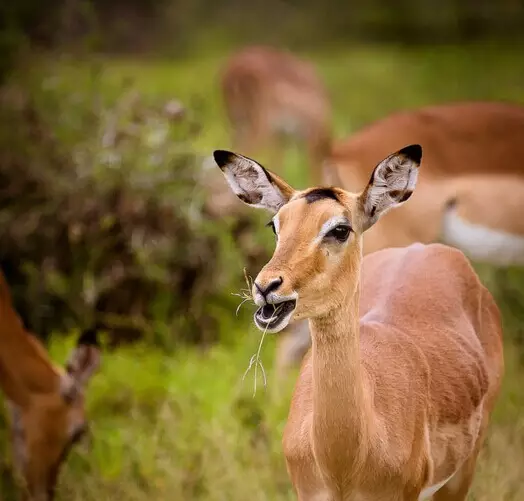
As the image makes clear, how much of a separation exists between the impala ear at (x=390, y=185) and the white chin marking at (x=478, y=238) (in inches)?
90.6

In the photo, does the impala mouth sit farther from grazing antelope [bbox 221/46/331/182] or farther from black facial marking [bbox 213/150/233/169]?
grazing antelope [bbox 221/46/331/182]

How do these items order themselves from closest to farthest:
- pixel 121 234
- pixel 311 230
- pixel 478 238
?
pixel 311 230 < pixel 478 238 < pixel 121 234

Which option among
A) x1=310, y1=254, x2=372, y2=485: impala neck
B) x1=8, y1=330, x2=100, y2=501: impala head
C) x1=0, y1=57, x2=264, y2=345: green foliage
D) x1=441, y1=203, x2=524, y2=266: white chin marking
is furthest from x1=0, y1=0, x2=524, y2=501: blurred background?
x1=310, y1=254, x2=372, y2=485: impala neck

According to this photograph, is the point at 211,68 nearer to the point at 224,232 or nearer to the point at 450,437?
the point at 224,232

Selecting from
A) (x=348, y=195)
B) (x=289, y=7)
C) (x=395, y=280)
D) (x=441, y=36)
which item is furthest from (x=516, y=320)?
(x=289, y=7)

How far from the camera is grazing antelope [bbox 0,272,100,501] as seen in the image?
11.6 feet

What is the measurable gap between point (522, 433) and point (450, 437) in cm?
116

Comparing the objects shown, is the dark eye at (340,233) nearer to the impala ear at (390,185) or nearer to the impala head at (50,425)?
the impala ear at (390,185)

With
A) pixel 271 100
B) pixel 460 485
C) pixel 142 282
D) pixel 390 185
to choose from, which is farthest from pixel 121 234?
pixel 271 100

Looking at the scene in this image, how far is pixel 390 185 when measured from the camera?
240 centimetres

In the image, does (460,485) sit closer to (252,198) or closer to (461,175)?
(252,198)

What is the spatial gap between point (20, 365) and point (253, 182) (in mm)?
1513

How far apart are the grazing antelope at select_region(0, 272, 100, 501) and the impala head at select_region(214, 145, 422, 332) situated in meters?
1.39

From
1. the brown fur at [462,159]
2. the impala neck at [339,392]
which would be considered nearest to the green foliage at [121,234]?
the brown fur at [462,159]
